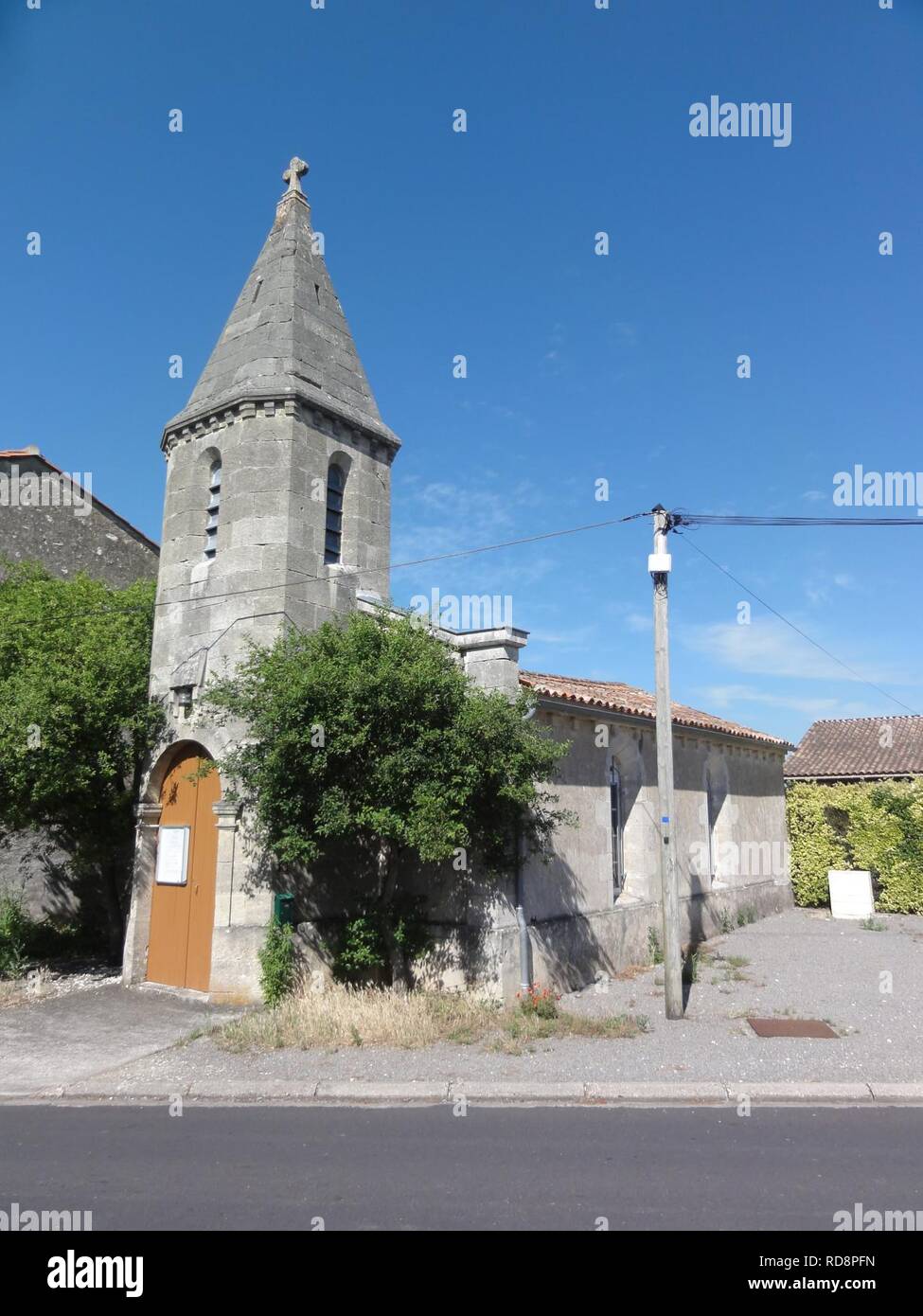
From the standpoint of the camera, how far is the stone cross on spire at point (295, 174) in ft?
46.8

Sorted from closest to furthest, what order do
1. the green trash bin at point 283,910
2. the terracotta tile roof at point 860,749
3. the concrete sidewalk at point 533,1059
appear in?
the concrete sidewalk at point 533,1059 → the green trash bin at point 283,910 → the terracotta tile roof at point 860,749

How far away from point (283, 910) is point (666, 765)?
510 cm

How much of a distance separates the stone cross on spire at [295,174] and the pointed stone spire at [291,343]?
16 millimetres

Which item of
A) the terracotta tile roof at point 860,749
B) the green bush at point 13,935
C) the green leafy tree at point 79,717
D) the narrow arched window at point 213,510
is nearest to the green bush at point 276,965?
the green leafy tree at point 79,717

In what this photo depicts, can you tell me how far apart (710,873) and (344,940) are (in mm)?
9148

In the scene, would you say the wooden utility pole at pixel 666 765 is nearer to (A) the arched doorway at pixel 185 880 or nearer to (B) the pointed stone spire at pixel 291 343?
(B) the pointed stone spire at pixel 291 343

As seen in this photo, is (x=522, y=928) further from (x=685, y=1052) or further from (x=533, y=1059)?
(x=685, y=1052)

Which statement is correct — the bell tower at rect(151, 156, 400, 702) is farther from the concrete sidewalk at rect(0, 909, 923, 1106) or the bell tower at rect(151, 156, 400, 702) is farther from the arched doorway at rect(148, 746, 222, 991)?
the concrete sidewalk at rect(0, 909, 923, 1106)

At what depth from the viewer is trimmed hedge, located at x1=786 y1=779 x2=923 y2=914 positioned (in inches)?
764

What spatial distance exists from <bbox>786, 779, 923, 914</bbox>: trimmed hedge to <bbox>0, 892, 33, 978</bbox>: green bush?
668 inches

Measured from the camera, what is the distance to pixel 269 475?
11844 mm

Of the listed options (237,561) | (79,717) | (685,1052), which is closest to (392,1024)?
(685,1052)

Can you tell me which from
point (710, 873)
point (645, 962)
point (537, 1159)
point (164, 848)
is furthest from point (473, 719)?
point (710, 873)

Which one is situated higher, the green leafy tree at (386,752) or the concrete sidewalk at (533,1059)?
the green leafy tree at (386,752)
